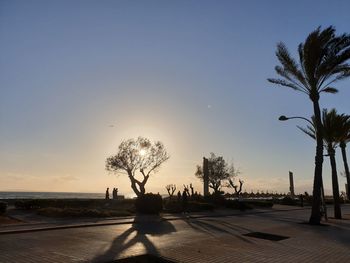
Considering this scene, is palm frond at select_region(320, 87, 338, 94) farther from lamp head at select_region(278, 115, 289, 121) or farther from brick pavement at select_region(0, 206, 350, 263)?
brick pavement at select_region(0, 206, 350, 263)

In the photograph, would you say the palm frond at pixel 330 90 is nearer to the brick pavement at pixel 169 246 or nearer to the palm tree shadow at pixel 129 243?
the brick pavement at pixel 169 246

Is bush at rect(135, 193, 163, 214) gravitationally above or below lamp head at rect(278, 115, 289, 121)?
below

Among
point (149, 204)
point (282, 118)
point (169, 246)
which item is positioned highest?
point (282, 118)

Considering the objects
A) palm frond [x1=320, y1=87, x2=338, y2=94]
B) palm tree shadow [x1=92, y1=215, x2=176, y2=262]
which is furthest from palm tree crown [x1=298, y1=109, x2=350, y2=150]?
palm tree shadow [x1=92, y1=215, x2=176, y2=262]

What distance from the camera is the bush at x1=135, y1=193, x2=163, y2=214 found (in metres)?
25.5

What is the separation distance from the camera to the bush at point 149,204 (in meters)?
25.5

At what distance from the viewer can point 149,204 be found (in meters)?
25.5

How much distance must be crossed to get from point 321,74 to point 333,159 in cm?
935

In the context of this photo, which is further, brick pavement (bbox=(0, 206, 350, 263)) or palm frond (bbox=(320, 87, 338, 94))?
palm frond (bbox=(320, 87, 338, 94))

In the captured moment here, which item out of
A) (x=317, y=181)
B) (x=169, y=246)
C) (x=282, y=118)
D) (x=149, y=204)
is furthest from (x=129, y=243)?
(x=282, y=118)

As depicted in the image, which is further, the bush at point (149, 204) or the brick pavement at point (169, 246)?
the bush at point (149, 204)

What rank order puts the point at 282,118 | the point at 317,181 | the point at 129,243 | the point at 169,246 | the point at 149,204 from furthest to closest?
1. the point at 149,204
2. the point at 282,118
3. the point at 317,181
4. the point at 129,243
5. the point at 169,246

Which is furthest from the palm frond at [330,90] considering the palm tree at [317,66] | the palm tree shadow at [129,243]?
the palm tree shadow at [129,243]

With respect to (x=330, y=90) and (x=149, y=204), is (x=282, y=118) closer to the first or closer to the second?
(x=330, y=90)
